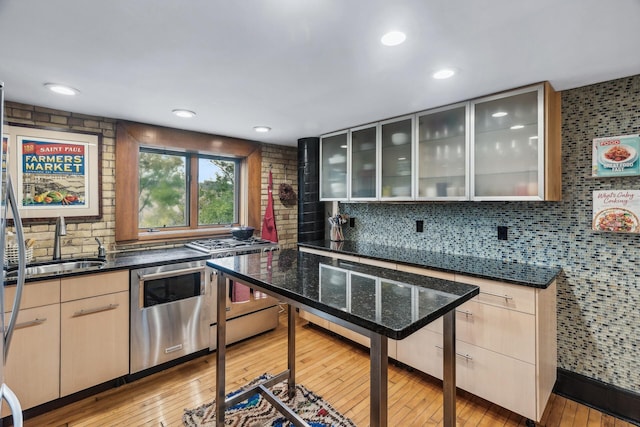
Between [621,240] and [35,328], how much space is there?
382 centimetres

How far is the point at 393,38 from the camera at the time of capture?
144cm

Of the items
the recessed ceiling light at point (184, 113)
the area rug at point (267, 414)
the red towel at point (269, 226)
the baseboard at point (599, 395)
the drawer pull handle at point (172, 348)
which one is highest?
the recessed ceiling light at point (184, 113)

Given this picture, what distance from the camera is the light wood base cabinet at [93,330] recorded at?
2.03m

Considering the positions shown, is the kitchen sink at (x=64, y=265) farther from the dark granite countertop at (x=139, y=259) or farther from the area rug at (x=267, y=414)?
the area rug at (x=267, y=414)

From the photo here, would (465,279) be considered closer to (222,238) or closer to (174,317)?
(174,317)

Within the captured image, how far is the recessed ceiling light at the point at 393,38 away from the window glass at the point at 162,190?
2.66 meters

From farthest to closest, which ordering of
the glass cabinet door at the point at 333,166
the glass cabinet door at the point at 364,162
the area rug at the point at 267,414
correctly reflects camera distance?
the glass cabinet door at the point at 333,166, the glass cabinet door at the point at 364,162, the area rug at the point at 267,414

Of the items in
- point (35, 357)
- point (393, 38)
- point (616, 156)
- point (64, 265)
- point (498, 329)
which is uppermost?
point (393, 38)

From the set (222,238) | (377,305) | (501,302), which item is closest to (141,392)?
(222,238)

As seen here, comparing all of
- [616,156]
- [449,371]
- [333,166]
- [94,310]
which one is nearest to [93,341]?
[94,310]

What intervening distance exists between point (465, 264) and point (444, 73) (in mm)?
1371

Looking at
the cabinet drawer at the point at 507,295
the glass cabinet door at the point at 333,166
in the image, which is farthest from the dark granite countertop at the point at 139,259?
the cabinet drawer at the point at 507,295

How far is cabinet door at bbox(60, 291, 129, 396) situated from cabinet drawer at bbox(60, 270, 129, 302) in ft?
A: 0.12

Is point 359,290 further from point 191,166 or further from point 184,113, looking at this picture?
point 191,166
